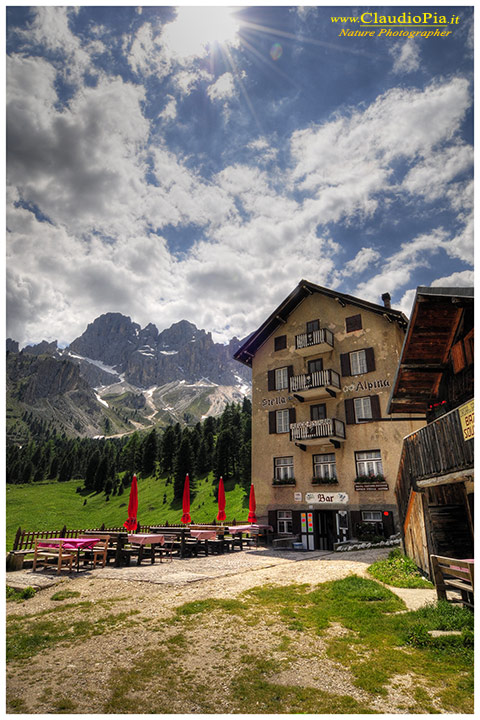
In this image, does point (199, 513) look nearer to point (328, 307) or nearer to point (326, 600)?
point (328, 307)

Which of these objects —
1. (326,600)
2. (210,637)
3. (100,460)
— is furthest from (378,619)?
(100,460)

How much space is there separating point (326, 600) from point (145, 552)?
9165mm

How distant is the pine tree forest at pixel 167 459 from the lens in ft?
201

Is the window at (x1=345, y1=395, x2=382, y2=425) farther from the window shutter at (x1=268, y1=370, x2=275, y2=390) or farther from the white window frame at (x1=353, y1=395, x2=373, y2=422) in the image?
the window shutter at (x1=268, y1=370, x2=275, y2=390)

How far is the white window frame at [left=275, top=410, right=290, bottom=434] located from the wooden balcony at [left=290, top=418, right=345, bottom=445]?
4.70 feet

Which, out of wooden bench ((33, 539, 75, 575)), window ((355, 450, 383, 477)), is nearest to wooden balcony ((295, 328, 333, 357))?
window ((355, 450, 383, 477))

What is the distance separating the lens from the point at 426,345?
1212 centimetres

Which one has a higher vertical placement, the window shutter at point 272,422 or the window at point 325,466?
the window shutter at point 272,422

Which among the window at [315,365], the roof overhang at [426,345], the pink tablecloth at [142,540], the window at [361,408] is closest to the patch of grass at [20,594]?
the pink tablecloth at [142,540]

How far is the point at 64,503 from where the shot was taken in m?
74.9

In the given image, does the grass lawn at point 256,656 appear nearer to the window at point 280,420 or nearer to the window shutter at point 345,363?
the window shutter at point 345,363

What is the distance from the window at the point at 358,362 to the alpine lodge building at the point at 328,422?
65 millimetres

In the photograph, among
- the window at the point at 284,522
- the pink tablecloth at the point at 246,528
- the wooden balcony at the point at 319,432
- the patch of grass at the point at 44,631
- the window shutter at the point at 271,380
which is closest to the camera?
the patch of grass at the point at 44,631

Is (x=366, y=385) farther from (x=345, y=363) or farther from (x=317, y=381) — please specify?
(x=317, y=381)
